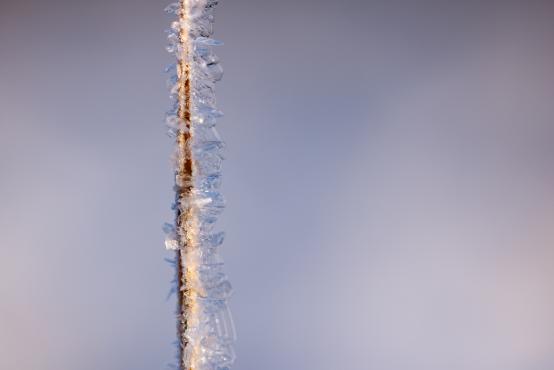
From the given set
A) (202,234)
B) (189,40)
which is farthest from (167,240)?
(189,40)

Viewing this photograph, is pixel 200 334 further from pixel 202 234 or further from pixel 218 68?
pixel 218 68

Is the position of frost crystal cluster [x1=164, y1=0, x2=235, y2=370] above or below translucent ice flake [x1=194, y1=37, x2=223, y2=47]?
below

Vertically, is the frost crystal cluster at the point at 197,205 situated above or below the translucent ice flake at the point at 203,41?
below

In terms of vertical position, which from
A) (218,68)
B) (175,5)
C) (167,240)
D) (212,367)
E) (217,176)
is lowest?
(212,367)

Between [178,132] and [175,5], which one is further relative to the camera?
[175,5]

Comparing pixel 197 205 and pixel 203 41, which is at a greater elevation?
pixel 203 41

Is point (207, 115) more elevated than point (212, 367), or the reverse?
point (207, 115)
